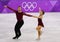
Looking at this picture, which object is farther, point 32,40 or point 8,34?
point 8,34

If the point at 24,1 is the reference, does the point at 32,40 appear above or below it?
below

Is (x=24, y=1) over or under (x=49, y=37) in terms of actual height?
over

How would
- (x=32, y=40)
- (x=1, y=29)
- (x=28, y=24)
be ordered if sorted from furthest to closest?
(x=28, y=24) → (x=1, y=29) → (x=32, y=40)

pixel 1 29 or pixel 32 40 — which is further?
pixel 1 29

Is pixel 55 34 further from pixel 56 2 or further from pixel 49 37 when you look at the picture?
pixel 56 2

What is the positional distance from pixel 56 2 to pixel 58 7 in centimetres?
46

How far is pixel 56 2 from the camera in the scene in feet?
72.4

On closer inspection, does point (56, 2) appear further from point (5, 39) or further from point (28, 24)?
point (5, 39)

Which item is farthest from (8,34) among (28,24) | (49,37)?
(28,24)

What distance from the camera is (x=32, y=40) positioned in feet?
41.0

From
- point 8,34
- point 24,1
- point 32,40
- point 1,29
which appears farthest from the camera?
point 24,1

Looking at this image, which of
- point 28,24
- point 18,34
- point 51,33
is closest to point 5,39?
point 18,34

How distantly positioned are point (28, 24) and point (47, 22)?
1.50 meters

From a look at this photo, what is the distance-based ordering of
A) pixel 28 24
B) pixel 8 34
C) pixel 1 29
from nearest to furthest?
pixel 8 34 → pixel 1 29 → pixel 28 24
